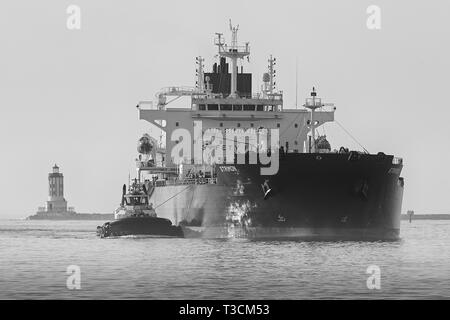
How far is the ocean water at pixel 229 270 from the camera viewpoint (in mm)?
38812

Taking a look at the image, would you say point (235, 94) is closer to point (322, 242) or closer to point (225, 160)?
point (225, 160)

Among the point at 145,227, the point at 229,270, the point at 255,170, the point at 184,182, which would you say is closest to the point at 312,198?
the point at 255,170

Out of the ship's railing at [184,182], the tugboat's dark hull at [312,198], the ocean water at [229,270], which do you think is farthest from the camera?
the ship's railing at [184,182]

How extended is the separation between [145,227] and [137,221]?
3.38 feet

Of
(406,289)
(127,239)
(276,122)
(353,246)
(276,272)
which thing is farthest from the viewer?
(276,122)

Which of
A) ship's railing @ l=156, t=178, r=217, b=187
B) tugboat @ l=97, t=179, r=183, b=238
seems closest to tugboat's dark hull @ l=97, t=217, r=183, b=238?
tugboat @ l=97, t=179, r=183, b=238

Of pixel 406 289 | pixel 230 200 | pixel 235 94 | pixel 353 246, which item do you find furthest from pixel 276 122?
pixel 406 289

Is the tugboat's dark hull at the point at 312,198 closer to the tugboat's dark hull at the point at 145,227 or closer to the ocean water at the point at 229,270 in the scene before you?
the ocean water at the point at 229,270

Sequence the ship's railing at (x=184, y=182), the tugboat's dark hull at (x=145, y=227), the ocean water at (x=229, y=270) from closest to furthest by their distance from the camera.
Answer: the ocean water at (x=229, y=270), the ship's railing at (x=184, y=182), the tugboat's dark hull at (x=145, y=227)

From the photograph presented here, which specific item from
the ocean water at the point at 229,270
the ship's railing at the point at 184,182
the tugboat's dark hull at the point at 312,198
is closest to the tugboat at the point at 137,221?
the ship's railing at the point at 184,182

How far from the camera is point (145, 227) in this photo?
70.9 metres

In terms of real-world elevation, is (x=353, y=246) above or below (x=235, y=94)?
below
